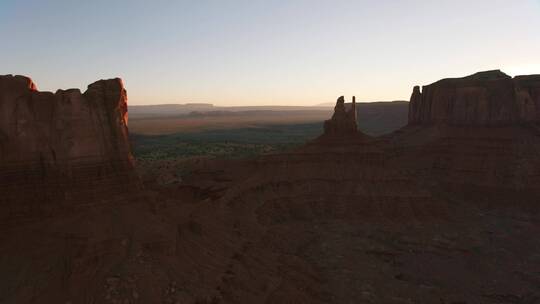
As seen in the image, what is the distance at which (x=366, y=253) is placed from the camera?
36.6 m

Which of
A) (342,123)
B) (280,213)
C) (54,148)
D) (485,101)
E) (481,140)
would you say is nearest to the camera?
(54,148)

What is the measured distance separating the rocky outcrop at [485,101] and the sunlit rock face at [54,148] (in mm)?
52836

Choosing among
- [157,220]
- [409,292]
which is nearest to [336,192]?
[409,292]

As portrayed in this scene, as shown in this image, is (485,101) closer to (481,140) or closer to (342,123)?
(481,140)

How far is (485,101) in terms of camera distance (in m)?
61.9

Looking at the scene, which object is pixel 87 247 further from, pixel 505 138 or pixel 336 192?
pixel 505 138

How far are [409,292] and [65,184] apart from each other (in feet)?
69.1

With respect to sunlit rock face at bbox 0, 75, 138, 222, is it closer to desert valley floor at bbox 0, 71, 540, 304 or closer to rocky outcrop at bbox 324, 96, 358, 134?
desert valley floor at bbox 0, 71, 540, 304

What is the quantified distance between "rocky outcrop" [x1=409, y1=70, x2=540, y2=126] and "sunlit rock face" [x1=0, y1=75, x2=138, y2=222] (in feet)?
173

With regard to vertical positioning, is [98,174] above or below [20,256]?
above

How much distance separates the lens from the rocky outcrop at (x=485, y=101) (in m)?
60.0

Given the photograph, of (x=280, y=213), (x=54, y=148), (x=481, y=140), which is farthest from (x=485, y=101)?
(x=54, y=148)

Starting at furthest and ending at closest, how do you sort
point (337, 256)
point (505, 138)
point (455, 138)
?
point (455, 138) → point (505, 138) → point (337, 256)

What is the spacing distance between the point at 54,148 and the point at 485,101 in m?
56.2
